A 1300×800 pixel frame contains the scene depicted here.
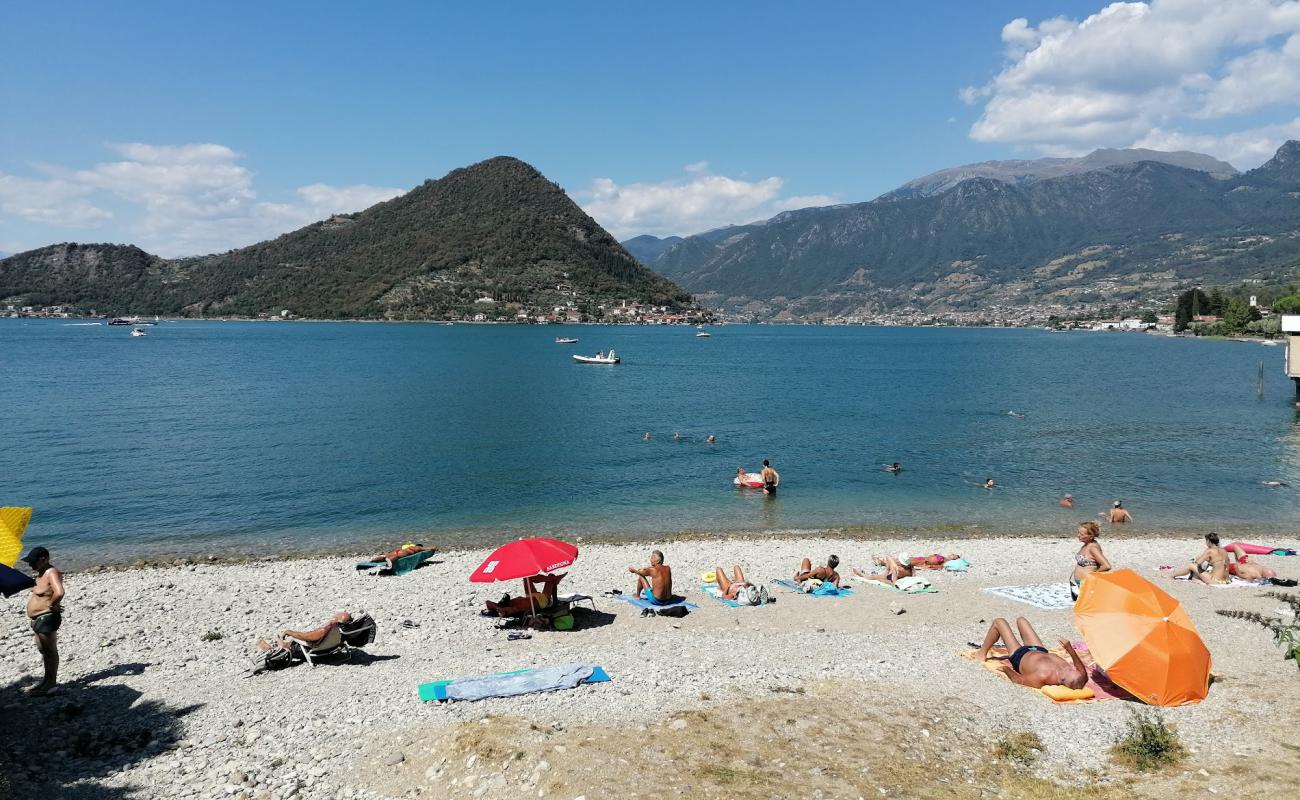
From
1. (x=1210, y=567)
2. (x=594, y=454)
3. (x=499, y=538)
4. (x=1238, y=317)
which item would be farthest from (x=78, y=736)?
(x=1238, y=317)

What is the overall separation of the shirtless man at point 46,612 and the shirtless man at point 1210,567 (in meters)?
22.2

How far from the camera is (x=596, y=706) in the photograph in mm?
10227

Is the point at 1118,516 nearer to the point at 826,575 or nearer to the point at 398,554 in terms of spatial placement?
the point at 826,575

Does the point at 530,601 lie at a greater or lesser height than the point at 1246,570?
greater

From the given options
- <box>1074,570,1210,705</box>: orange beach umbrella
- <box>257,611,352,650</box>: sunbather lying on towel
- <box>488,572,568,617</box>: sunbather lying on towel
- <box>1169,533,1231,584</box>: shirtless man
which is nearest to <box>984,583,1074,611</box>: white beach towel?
<box>1169,533,1231,584</box>: shirtless man

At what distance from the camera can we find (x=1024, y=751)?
9148 mm

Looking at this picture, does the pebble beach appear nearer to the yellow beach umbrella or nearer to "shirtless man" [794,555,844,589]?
"shirtless man" [794,555,844,589]

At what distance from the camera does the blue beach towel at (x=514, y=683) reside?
1056cm

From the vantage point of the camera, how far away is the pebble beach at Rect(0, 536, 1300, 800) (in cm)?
840

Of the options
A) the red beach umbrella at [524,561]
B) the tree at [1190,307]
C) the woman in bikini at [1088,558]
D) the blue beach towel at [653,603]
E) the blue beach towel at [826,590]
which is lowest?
the blue beach towel at [826,590]

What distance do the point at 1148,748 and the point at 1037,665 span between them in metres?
2.11

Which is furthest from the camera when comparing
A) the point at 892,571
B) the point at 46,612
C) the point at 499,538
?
the point at 499,538

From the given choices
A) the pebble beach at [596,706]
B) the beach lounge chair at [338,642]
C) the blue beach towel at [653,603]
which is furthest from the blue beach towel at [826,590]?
the beach lounge chair at [338,642]

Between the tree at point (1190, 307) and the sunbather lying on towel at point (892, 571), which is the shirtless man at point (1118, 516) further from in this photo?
the tree at point (1190, 307)
